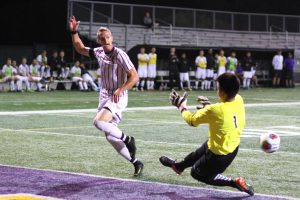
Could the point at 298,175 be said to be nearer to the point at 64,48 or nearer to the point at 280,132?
the point at 280,132

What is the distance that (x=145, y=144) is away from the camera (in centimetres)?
1284

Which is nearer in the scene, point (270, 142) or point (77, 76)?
point (270, 142)

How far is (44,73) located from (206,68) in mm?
8806

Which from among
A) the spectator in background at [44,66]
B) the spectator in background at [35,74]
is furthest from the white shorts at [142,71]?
the spectator in background at [35,74]

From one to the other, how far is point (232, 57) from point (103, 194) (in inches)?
1181

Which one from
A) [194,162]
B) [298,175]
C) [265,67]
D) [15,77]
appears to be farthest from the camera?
[265,67]

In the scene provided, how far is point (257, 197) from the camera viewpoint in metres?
7.69

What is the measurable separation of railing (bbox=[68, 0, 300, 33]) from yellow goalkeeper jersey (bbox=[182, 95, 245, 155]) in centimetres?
2781

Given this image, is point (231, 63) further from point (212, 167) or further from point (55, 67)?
point (212, 167)

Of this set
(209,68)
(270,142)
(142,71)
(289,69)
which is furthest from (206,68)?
(270,142)

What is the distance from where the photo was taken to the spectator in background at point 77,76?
3316 centimetres

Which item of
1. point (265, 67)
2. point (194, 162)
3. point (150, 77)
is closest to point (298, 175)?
point (194, 162)

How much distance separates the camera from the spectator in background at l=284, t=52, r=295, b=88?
40.3 m

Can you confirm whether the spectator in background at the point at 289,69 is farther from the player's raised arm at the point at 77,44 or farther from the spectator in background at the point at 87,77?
the player's raised arm at the point at 77,44
